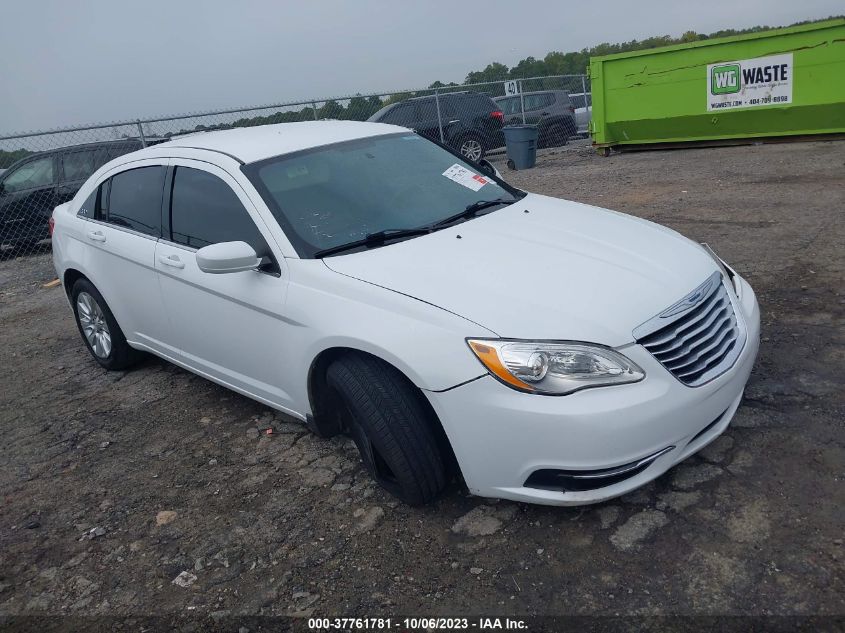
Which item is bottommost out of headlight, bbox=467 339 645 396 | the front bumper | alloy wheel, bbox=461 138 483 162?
alloy wheel, bbox=461 138 483 162

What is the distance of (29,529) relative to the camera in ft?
11.3

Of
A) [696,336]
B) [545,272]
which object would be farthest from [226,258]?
[696,336]

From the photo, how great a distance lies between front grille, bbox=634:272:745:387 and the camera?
8.98 ft

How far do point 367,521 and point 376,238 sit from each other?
129 centimetres

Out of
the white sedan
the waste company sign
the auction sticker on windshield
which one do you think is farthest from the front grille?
the waste company sign

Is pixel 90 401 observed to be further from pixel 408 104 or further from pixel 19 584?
pixel 408 104

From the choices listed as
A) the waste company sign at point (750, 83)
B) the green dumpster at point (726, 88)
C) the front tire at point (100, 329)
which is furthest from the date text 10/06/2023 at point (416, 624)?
the waste company sign at point (750, 83)

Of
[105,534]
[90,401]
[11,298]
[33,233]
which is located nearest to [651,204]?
[90,401]

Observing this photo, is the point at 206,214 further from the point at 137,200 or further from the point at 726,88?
the point at 726,88

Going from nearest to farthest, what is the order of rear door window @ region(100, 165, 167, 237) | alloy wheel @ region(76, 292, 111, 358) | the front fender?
the front fender → rear door window @ region(100, 165, 167, 237) → alloy wheel @ region(76, 292, 111, 358)

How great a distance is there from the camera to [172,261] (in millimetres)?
4004

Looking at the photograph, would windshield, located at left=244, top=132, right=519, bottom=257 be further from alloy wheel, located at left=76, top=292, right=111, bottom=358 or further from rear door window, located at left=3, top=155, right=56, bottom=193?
rear door window, located at left=3, top=155, right=56, bottom=193

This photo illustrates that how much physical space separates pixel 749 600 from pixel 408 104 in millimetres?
13741

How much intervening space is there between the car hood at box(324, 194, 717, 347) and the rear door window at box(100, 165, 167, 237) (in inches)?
62.8
